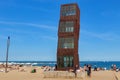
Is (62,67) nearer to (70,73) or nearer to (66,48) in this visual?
(66,48)

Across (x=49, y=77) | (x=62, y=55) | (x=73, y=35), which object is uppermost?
(x=73, y=35)

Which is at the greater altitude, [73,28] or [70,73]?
[73,28]

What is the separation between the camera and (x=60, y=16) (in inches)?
1501

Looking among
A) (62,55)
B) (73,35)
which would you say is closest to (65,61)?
(62,55)

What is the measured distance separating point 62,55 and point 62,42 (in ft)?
5.80

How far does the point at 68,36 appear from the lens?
3762 cm

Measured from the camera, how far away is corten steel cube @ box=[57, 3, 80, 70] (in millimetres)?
37562

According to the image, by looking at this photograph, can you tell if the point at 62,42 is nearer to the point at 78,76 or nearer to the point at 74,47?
the point at 74,47

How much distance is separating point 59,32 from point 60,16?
215cm

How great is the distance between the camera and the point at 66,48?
37.9 m

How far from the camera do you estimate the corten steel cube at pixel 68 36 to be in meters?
37.6

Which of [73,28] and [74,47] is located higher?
[73,28]

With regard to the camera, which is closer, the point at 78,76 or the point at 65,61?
the point at 78,76

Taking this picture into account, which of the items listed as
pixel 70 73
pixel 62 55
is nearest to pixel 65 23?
pixel 62 55
